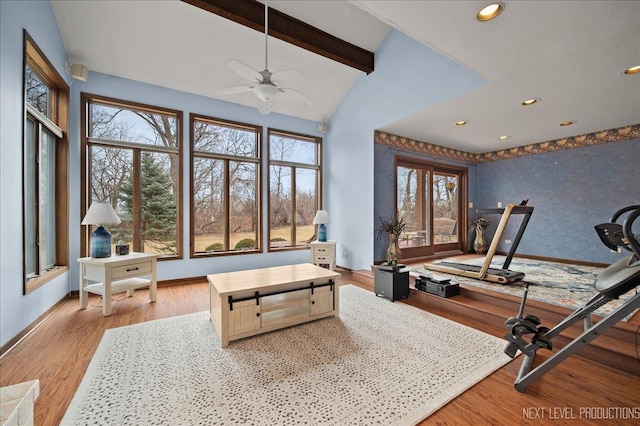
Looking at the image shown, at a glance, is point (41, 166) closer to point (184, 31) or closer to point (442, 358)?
point (184, 31)

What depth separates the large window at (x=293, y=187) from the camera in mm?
5492

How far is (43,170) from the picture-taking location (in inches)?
130

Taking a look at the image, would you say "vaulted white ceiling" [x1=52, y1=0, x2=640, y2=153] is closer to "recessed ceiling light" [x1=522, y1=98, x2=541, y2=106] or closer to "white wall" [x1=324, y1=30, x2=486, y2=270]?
"recessed ceiling light" [x1=522, y1=98, x2=541, y2=106]

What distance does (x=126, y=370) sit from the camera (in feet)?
6.75

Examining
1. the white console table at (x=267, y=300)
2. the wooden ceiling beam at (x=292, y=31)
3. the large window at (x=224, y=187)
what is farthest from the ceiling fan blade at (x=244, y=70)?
the large window at (x=224, y=187)

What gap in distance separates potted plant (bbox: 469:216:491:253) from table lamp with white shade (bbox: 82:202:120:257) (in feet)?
22.6

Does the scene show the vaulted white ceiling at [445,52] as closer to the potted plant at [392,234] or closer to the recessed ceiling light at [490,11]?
the recessed ceiling light at [490,11]

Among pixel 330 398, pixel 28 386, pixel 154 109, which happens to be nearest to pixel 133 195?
pixel 154 109

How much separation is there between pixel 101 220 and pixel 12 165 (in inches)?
38.5

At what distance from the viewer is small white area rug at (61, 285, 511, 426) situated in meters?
1.60

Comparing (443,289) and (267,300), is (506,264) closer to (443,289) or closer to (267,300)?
(443,289)

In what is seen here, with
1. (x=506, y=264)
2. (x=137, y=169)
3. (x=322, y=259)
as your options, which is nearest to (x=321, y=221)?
(x=322, y=259)

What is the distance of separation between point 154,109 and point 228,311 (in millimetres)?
3728

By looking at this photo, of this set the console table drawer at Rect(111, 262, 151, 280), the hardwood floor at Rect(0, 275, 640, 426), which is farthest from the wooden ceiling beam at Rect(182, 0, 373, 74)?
the hardwood floor at Rect(0, 275, 640, 426)
